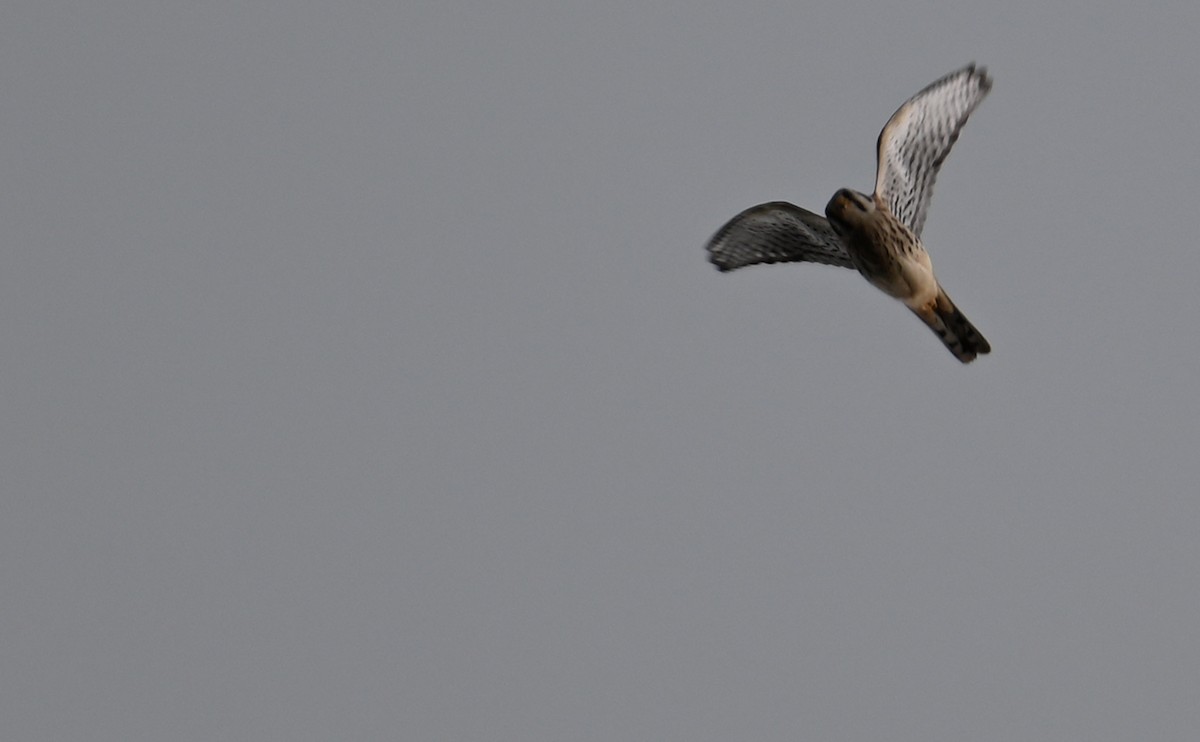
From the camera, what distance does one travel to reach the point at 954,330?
16.3m

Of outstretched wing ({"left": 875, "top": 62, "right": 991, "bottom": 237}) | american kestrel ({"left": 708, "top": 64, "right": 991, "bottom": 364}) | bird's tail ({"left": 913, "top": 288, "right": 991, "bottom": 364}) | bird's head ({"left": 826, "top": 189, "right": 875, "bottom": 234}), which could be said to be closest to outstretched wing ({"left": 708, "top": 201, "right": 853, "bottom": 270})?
american kestrel ({"left": 708, "top": 64, "right": 991, "bottom": 364})

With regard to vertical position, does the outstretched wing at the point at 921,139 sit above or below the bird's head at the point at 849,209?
above

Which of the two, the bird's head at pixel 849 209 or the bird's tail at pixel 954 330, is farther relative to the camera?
the bird's tail at pixel 954 330

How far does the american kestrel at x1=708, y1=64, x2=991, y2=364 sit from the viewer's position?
15.5m

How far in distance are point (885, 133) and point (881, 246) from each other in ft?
3.42

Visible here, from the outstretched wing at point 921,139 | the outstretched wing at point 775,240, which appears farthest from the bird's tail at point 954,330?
the outstretched wing at point 775,240

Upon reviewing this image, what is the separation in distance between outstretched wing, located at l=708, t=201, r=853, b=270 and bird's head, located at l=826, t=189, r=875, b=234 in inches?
10.2

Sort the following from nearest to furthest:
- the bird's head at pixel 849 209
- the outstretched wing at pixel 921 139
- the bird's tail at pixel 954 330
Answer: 1. the bird's head at pixel 849 209
2. the outstretched wing at pixel 921 139
3. the bird's tail at pixel 954 330

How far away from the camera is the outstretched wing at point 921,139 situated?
1603cm

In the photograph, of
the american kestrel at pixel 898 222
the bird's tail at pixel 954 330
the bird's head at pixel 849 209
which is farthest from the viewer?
the bird's tail at pixel 954 330

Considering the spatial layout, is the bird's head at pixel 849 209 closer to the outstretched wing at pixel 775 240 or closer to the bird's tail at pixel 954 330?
the outstretched wing at pixel 775 240

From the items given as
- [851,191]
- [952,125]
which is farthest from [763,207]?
[952,125]

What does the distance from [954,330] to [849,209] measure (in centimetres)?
158

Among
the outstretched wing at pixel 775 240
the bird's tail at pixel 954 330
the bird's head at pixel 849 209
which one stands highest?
the outstretched wing at pixel 775 240
